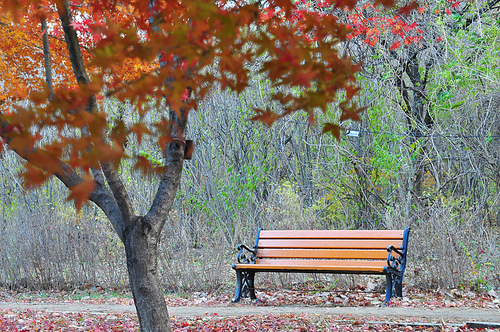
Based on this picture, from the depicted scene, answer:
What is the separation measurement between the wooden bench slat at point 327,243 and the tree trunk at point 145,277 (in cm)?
272

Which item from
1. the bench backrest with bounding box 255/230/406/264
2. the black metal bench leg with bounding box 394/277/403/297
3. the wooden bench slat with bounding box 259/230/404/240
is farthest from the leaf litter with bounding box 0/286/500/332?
the wooden bench slat with bounding box 259/230/404/240

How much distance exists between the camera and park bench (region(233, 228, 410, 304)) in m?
4.85

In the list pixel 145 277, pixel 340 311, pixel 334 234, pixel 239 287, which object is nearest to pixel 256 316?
pixel 340 311

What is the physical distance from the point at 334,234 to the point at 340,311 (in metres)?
1.20

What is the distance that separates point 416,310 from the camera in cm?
425

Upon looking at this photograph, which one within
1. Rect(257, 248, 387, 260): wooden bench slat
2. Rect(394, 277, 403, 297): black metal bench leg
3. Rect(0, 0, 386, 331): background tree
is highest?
Rect(0, 0, 386, 331): background tree

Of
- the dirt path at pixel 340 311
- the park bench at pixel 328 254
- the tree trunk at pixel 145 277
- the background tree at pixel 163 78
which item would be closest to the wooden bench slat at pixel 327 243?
the park bench at pixel 328 254

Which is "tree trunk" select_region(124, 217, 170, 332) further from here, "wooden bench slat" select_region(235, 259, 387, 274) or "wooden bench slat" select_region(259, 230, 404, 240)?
"wooden bench slat" select_region(259, 230, 404, 240)

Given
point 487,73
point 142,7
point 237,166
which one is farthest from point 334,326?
point 237,166

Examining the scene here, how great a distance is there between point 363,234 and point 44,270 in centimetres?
470

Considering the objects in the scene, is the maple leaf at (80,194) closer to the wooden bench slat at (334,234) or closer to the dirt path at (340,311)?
the dirt path at (340,311)

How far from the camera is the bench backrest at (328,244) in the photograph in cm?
515

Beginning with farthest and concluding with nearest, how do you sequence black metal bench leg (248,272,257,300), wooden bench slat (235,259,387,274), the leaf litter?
black metal bench leg (248,272,257,300) < wooden bench slat (235,259,387,274) < the leaf litter

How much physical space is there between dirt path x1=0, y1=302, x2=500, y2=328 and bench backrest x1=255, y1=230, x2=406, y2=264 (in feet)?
2.48
